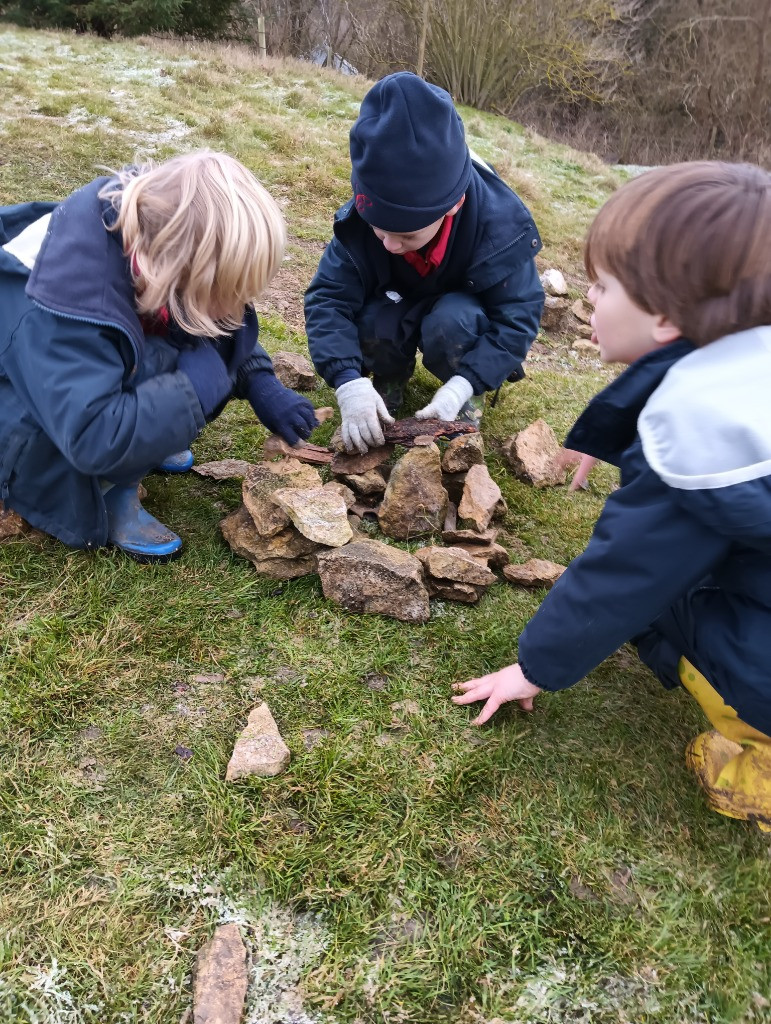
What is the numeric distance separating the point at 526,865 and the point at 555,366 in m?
3.08

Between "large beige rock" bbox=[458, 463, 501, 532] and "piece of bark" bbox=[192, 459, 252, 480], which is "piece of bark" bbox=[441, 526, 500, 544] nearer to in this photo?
"large beige rock" bbox=[458, 463, 501, 532]

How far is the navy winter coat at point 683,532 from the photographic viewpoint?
127cm

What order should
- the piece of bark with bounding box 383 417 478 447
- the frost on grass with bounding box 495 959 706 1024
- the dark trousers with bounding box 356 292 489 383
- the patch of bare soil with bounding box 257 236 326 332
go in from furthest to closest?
the patch of bare soil with bounding box 257 236 326 332, the dark trousers with bounding box 356 292 489 383, the piece of bark with bounding box 383 417 478 447, the frost on grass with bounding box 495 959 706 1024

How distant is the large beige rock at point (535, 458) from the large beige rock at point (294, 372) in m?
0.93

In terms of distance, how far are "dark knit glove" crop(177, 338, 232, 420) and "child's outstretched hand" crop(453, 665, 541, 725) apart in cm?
105

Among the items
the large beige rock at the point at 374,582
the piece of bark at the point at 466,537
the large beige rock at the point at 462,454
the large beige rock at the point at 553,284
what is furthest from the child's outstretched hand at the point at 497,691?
the large beige rock at the point at 553,284

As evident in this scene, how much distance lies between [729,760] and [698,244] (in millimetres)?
1198

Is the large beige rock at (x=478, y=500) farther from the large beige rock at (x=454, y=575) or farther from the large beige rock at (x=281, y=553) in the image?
the large beige rock at (x=281, y=553)

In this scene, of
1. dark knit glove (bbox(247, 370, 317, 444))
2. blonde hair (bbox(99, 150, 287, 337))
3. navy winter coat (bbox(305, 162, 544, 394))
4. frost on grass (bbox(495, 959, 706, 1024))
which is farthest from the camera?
navy winter coat (bbox(305, 162, 544, 394))

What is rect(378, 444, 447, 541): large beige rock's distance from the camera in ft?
7.77

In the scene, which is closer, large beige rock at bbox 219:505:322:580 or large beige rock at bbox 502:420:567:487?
large beige rock at bbox 219:505:322:580

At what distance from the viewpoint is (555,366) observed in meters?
4.09

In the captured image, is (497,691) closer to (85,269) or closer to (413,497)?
(413,497)

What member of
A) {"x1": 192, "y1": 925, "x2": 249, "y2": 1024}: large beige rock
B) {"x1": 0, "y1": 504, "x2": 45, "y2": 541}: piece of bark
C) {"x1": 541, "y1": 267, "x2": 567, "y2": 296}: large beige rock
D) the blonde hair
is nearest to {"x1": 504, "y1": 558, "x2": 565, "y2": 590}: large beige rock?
the blonde hair
